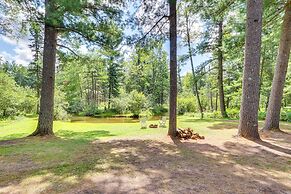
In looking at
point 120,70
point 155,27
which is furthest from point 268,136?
point 120,70

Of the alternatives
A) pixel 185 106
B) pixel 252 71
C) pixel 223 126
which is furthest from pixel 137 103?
pixel 252 71

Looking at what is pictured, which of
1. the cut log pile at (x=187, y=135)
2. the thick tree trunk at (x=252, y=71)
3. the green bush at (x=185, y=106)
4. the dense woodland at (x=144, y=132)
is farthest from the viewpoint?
the green bush at (x=185, y=106)

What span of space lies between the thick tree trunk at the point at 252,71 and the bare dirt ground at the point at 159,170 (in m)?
0.62

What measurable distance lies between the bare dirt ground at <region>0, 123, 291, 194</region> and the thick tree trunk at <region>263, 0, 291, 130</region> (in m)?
2.28

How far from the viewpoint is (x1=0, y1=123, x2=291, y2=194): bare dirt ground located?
3.15m

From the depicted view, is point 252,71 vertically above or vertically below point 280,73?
below

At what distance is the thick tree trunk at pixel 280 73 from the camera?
7707 millimetres

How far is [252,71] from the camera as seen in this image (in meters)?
6.23

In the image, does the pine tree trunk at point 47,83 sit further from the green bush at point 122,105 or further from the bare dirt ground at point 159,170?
the green bush at point 122,105

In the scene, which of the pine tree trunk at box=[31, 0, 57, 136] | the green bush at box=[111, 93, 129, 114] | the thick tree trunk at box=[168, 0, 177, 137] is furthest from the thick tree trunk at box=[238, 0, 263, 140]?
the green bush at box=[111, 93, 129, 114]

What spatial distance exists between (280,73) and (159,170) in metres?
6.06

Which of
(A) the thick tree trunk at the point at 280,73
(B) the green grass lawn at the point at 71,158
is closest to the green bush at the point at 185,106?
(A) the thick tree trunk at the point at 280,73

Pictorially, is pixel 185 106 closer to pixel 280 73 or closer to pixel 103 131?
pixel 103 131

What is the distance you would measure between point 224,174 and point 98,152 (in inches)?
106
